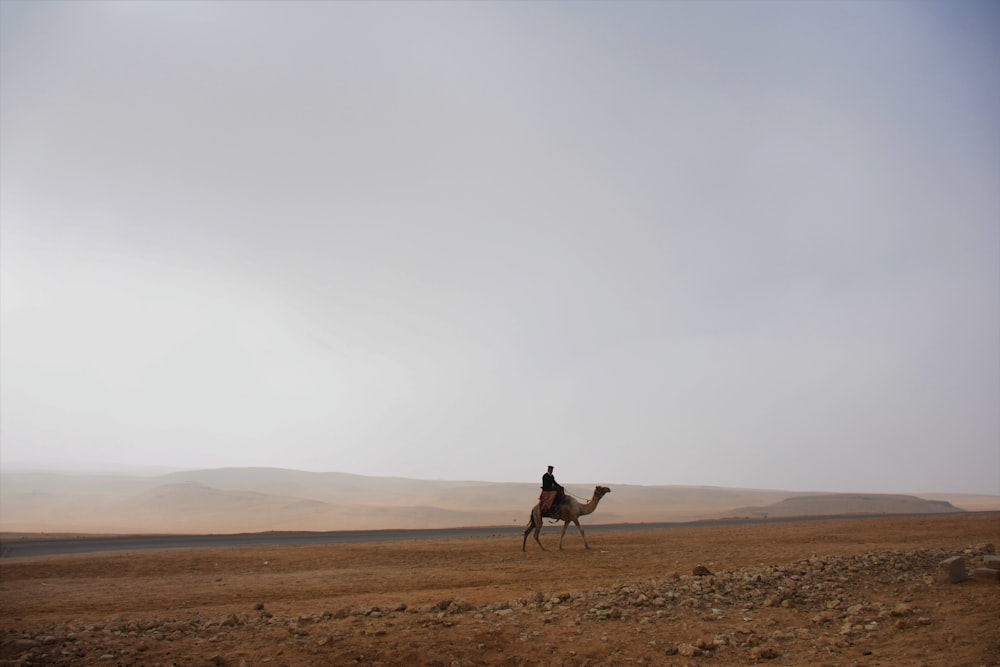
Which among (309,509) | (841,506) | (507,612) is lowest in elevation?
(841,506)

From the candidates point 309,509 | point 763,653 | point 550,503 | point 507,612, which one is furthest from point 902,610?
point 309,509

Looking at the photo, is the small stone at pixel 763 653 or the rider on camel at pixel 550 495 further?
the rider on camel at pixel 550 495

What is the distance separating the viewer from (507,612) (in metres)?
11.0

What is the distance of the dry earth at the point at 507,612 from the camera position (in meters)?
9.03

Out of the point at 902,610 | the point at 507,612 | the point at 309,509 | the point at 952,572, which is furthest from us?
the point at 309,509

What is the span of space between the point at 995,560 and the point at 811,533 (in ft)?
47.6

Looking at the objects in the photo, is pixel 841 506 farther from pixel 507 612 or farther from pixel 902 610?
pixel 507 612

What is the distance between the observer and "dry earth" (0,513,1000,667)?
29.6 feet

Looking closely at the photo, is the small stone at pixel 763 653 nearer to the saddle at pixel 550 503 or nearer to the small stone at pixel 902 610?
the small stone at pixel 902 610

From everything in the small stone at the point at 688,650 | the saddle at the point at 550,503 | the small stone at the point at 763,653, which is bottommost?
the small stone at the point at 763,653

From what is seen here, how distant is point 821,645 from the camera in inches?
383

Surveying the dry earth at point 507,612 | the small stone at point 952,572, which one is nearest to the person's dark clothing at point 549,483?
the dry earth at point 507,612

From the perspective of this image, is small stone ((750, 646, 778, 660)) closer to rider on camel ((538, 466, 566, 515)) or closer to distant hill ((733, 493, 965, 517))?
rider on camel ((538, 466, 566, 515))

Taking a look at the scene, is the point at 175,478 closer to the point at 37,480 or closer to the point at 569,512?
the point at 37,480
